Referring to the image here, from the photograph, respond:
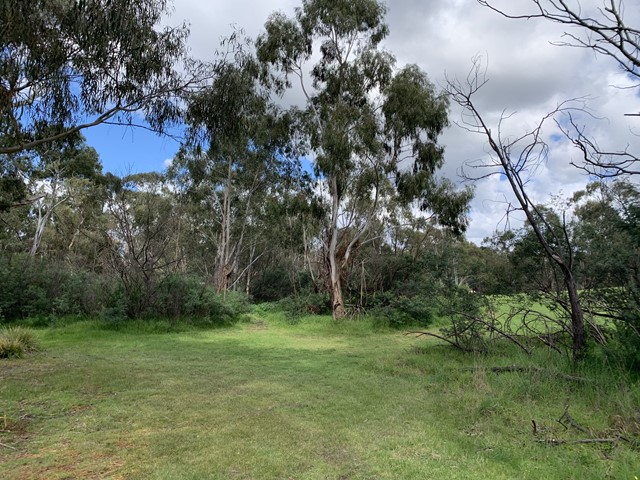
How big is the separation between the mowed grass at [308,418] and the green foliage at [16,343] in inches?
11.9

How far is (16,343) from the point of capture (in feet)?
25.0

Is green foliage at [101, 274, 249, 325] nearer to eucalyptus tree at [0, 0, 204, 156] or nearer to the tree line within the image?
the tree line

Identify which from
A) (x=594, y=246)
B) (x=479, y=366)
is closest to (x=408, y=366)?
(x=479, y=366)

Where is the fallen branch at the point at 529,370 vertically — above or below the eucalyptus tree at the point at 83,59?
below

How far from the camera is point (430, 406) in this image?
490cm

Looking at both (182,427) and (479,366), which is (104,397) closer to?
(182,427)

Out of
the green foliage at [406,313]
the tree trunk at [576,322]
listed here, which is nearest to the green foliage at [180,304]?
the green foliage at [406,313]

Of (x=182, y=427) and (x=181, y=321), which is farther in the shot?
(x=181, y=321)

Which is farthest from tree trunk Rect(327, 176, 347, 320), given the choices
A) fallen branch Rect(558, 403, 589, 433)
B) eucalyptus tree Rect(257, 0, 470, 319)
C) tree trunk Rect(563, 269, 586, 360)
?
fallen branch Rect(558, 403, 589, 433)

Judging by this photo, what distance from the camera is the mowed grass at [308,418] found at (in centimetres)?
320

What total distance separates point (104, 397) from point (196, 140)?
547 centimetres

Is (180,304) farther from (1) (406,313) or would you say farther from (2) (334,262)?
(1) (406,313)

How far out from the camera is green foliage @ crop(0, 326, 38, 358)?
752cm

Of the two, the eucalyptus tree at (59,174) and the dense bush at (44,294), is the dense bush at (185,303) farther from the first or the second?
the eucalyptus tree at (59,174)
